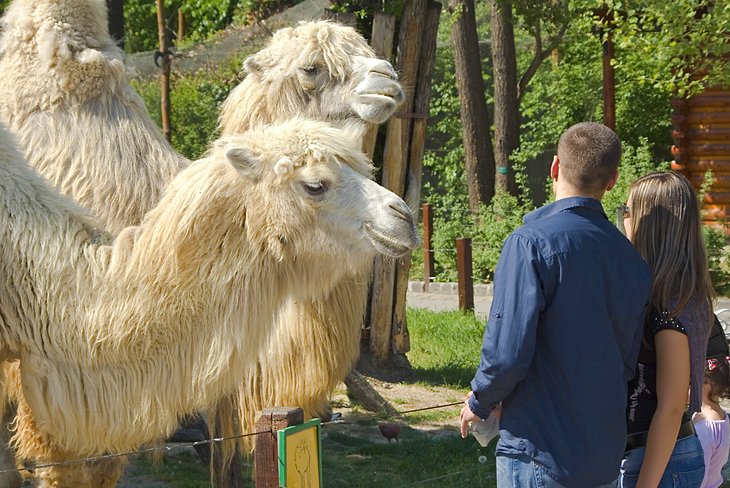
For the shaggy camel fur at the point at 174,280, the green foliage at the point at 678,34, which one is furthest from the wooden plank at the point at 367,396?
the green foliage at the point at 678,34

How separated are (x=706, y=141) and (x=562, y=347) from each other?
1499 centimetres

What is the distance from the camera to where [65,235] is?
3.95m

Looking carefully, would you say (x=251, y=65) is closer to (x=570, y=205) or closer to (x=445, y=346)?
(x=570, y=205)

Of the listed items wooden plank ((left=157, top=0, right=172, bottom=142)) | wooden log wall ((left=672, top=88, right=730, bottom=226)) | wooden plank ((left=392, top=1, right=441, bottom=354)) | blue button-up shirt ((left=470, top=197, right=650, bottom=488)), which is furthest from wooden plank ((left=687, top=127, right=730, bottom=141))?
blue button-up shirt ((left=470, top=197, right=650, bottom=488))

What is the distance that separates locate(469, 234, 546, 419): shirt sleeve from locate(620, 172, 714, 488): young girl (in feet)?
2.00

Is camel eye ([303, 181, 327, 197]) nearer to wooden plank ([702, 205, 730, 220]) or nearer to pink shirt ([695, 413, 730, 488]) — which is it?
pink shirt ([695, 413, 730, 488])

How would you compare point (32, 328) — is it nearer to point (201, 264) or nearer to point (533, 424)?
point (201, 264)

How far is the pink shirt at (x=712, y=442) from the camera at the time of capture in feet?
15.2

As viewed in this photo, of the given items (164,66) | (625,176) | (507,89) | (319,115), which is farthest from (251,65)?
(507,89)

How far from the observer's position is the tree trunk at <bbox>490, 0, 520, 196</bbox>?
1722 centimetres

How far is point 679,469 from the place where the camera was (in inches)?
149

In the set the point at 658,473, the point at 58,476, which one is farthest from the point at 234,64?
the point at 658,473

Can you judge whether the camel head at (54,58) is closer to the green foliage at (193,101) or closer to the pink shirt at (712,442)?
the pink shirt at (712,442)

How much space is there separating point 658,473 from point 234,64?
12961 mm
